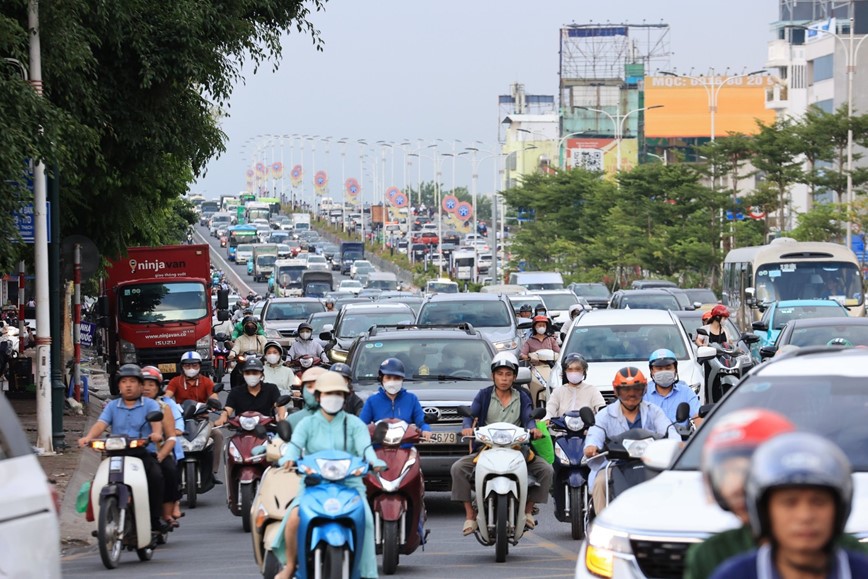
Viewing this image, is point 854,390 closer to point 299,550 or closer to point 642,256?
point 299,550

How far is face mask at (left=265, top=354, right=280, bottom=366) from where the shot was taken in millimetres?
19234

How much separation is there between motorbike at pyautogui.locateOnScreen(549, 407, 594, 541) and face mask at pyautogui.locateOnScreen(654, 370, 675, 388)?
74 cm

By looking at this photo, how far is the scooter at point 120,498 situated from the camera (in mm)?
13125

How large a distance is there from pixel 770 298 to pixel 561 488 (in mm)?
28458

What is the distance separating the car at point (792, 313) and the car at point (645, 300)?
21.4 ft

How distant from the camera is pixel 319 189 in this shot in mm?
182000

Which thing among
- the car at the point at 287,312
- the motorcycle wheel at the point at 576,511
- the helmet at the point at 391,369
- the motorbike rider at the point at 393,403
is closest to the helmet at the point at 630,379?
the motorbike rider at the point at 393,403

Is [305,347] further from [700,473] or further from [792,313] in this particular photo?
[700,473]

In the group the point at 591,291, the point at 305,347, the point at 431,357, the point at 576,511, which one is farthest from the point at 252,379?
the point at 591,291

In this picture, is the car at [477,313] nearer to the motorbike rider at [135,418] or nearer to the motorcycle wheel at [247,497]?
the motorcycle wheel at [247,497]

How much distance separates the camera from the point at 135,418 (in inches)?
535

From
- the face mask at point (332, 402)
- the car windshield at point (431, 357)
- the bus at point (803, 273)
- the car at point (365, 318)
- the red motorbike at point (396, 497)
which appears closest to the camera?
the face mask at point (332, 402)

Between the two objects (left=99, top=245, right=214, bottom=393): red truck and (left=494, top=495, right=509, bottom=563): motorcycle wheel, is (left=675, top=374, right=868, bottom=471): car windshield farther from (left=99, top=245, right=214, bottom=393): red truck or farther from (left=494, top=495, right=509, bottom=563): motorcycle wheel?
(left=99, top=245, right=214, bottom=393): red truck

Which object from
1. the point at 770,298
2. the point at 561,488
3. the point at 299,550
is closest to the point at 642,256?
the point at 770,298
